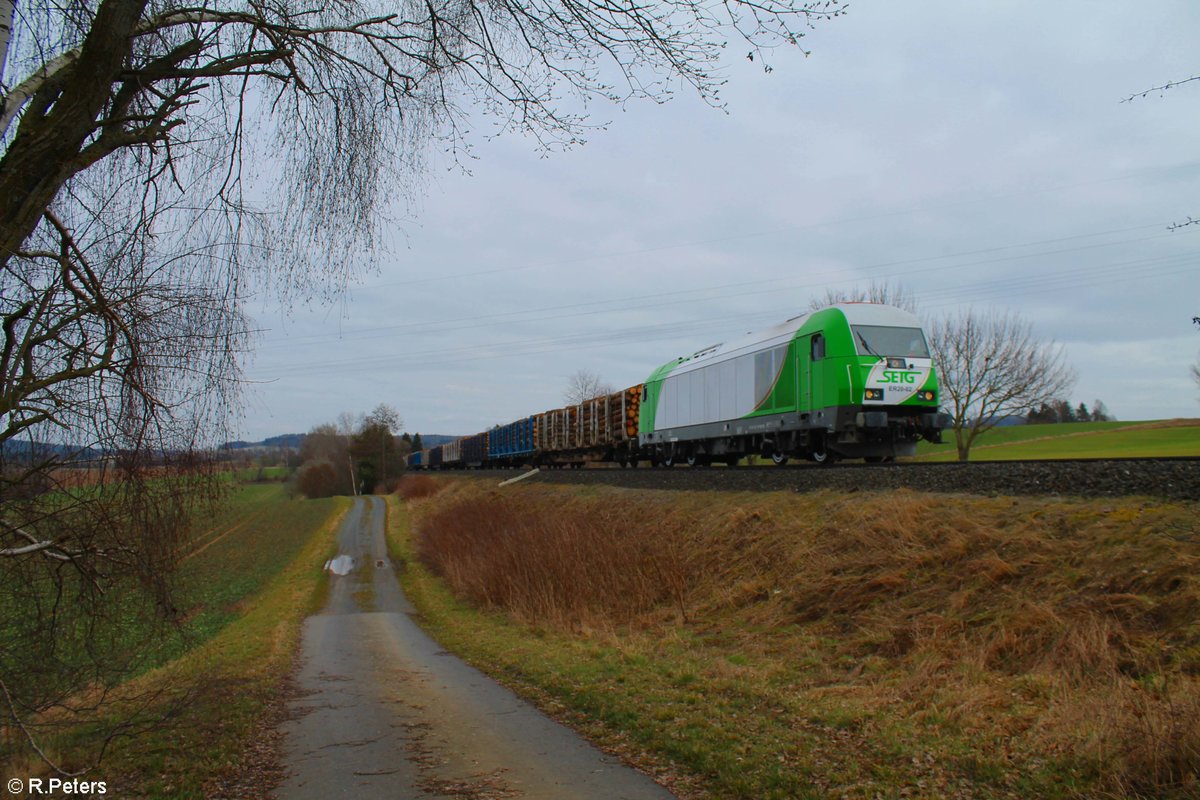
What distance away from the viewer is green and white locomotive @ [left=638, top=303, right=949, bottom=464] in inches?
623

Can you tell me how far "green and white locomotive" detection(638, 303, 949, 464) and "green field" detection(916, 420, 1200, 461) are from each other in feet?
55.8

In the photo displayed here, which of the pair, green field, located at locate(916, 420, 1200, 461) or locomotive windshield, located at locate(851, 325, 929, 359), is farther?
green field, located at locate(916, 420, 1200, 461)

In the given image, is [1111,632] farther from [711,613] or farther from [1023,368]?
[1023,368]

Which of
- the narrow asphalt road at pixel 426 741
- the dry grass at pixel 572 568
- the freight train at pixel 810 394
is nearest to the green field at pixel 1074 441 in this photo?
the freight train at pixel 810 394

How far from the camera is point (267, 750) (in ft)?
22.3

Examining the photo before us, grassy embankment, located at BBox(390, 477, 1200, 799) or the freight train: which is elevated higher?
the freight train

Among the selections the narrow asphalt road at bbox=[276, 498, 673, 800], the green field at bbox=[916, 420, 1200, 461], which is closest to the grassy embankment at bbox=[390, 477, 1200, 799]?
the narrow asphalt road at bbox=[276, 498, 673, 800]

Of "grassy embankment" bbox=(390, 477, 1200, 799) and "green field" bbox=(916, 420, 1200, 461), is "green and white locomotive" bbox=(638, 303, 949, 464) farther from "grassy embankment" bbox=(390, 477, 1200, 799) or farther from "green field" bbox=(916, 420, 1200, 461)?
"green field" bbox=(916, 420, 1200, 461)

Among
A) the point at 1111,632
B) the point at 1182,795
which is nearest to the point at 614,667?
the point at 1111,632

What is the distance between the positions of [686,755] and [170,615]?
3.60m

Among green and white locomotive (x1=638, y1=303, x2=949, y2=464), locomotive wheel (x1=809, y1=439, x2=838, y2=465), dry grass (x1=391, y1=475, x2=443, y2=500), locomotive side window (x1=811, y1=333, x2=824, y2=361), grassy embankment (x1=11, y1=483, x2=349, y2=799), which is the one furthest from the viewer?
dry grass (x1=391, y1=475, x2=443, y2=500)

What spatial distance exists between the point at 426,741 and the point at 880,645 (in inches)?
184

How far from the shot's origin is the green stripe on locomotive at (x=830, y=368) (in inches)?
623

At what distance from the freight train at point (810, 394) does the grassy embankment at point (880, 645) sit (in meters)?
2.94
